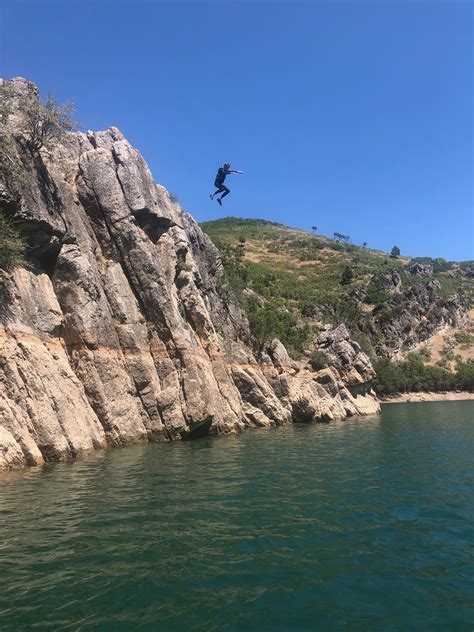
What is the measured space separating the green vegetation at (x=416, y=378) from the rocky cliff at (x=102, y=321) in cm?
6522

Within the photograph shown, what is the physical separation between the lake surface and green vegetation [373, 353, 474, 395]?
89662 millimetres

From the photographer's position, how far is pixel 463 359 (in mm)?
133250

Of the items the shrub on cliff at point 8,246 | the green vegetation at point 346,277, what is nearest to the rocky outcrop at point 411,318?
the green vegetation at point 346,277

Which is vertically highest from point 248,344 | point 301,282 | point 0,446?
point 301,282

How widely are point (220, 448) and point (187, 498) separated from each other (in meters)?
13.3

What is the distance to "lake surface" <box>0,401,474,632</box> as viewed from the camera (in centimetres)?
830

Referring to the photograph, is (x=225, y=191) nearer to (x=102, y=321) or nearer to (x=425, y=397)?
(x=102, y=321)

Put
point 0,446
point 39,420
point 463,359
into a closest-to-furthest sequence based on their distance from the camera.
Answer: point 0,446
point 39,420
point 463,359

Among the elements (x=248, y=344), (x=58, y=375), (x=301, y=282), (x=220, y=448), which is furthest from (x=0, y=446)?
(x=301, y=282)

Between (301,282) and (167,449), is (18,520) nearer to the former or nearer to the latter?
(167,449)

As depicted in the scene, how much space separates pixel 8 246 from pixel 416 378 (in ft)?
347

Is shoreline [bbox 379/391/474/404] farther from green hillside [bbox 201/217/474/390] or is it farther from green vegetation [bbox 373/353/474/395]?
green hillside [bbox 201/217/474/390]

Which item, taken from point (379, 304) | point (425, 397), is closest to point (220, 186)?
point (425, 397)

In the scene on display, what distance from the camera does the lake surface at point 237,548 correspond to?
8297 mm
